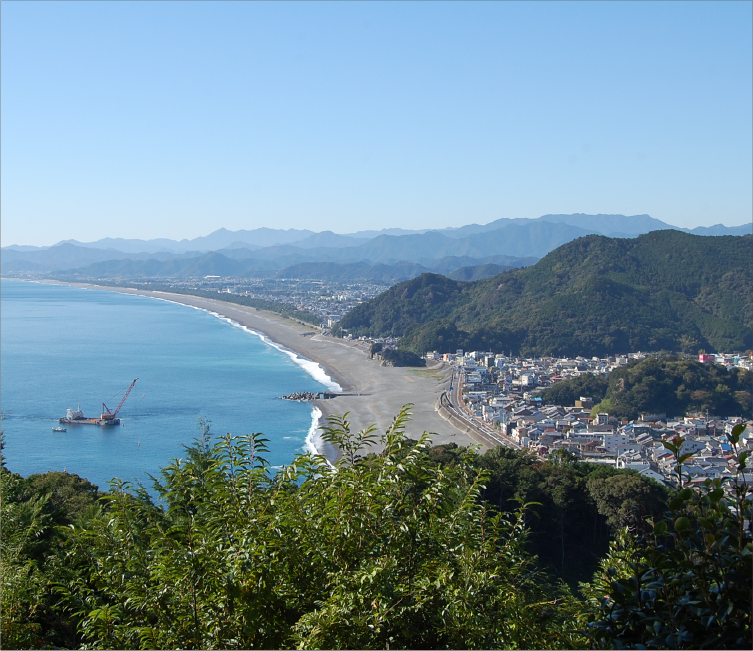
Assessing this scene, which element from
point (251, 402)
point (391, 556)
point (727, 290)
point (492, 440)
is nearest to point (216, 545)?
point (391, 556)

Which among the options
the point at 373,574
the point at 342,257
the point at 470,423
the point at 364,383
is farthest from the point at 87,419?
the point at 342,257

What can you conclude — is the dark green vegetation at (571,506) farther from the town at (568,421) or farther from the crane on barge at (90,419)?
the crane on barge at (90,419)

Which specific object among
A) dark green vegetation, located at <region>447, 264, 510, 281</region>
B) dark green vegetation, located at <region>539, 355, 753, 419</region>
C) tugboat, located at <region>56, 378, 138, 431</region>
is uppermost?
dark green vegetation, located at <region>447, 264, 510, 281</region>

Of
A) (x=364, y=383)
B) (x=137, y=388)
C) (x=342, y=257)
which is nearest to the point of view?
(x=137, y=388)

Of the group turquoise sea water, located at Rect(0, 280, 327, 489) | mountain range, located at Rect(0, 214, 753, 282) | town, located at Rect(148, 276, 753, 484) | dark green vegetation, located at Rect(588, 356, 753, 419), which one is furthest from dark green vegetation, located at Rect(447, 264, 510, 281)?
dark green vegetation, located at Rect(588, 356, 753, 419)

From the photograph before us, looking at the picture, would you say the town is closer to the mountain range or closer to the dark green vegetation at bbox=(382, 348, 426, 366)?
the dark green vegetation at bbox=(382, 348, 426, 366)

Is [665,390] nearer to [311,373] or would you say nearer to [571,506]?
[311,373]
